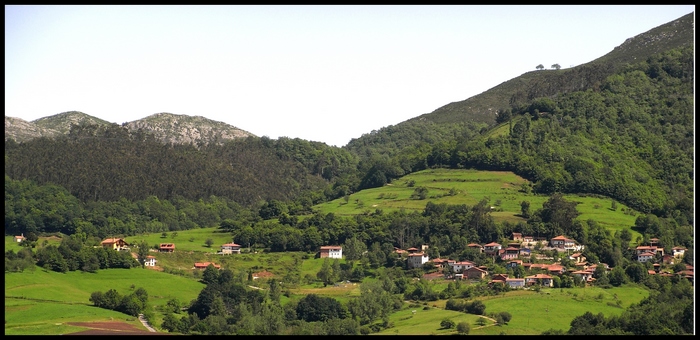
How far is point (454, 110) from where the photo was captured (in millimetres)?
194500

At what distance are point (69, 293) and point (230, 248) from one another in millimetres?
25017

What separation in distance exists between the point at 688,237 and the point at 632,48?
3298 inches

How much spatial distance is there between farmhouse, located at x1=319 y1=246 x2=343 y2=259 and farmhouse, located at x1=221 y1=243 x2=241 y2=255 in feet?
27.3

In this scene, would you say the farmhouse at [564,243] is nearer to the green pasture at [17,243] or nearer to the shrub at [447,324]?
the shrub at [447,324]

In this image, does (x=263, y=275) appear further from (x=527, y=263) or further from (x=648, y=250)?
(x=648, y=250)

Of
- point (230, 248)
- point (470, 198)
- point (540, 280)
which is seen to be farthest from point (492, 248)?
point (230, 248)

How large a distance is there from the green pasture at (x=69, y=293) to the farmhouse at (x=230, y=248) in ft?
40.1

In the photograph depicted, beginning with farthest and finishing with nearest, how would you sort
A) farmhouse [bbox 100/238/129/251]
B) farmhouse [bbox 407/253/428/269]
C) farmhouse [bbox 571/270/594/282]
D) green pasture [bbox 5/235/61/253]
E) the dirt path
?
farmhouse [bbox 100/238/129/251] < green pasture [bbox 5/235/61/253] < farmhouse [bbox 407/253/428/269] < farmhouse [bbox 571/270/594/282] < the dirt path

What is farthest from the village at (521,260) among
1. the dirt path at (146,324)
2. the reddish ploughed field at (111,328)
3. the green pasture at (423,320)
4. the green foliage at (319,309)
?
the reddish ploughed field at (111,328)

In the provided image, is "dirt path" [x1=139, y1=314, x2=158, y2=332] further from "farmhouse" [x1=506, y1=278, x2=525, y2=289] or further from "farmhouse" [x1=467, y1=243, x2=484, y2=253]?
"farmhouse" [x1=467, y1=243, x2=484, y2=253]

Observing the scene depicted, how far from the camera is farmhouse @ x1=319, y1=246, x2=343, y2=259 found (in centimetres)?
8506

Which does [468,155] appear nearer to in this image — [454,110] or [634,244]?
[634,244]

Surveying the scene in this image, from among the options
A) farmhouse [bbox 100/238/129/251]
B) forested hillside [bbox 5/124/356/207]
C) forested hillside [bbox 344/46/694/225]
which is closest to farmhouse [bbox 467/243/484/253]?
forested hillside [bbox 344/46/694/225]

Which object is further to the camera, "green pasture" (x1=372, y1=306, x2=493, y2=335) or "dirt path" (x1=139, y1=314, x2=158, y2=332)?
"dirt path" (x1=139, y1=314, x2=158, y2=332)
